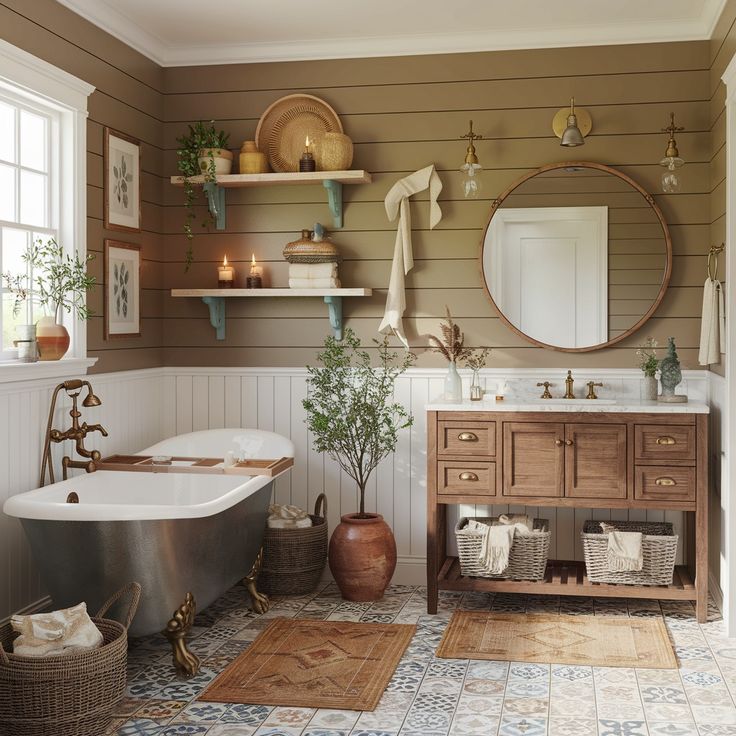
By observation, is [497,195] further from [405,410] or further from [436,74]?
[405,410]

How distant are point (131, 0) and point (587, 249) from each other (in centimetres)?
235

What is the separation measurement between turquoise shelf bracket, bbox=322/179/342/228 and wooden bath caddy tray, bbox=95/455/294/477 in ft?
4.18

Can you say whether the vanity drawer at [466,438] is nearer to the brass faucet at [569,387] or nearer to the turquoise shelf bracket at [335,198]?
the brass faucet at [569,387]

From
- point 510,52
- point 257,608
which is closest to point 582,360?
point 510,52

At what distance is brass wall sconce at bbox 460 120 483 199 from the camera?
4480mm

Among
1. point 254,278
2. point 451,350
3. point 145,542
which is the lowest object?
point 145,542

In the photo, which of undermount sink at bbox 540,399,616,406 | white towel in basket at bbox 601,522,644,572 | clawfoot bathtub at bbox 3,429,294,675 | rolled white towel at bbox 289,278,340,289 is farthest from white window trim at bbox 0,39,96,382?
white towel in basket at bbox 601,522,644,572

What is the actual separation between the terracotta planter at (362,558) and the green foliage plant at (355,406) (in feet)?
0.52

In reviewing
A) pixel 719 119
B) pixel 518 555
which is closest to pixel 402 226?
pixel 719 119

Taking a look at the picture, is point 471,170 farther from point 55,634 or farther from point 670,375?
point 55,634

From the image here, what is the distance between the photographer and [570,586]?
4117mm

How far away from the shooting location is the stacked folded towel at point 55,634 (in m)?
2.95

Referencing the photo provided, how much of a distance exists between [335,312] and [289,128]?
0.97 meters

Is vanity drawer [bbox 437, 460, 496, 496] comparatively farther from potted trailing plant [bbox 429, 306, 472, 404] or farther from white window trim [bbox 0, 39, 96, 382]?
white window trim [bbox 0, 39, 96, 382]
